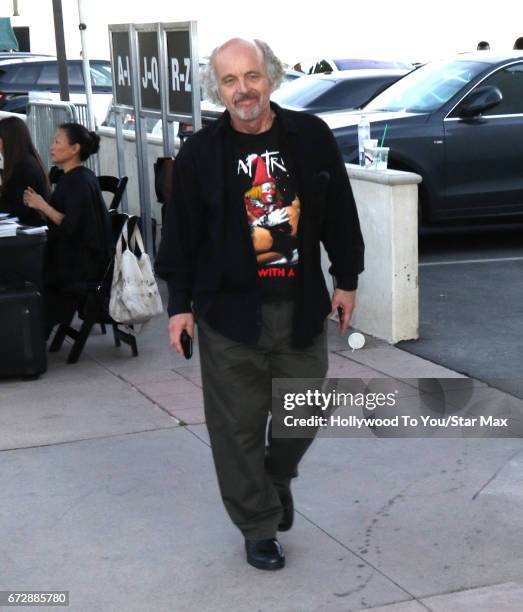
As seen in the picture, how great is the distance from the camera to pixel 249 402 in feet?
13.8

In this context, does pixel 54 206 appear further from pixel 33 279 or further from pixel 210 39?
pixel 210 39

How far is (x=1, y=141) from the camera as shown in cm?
803

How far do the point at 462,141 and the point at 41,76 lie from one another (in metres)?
12.4

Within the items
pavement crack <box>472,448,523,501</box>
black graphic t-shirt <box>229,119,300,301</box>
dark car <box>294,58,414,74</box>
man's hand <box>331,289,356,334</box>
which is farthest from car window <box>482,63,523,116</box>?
dark car <box>294,58,414,74</box>

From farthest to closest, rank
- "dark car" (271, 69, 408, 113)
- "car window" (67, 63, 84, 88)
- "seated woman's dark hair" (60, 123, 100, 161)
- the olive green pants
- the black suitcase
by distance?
1. "car window" (67, 63, 84, 88)
2. "dark car" (271, 69, 408, 113)
3. "seated woman's dark hair" (60, 123, 100, 161)
4. the black suitcase
5. the olive green pants

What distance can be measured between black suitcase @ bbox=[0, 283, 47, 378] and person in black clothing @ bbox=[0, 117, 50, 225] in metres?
1.11

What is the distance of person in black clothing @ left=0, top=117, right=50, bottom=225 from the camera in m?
7.93

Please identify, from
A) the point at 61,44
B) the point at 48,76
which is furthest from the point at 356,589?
the point at 48,76

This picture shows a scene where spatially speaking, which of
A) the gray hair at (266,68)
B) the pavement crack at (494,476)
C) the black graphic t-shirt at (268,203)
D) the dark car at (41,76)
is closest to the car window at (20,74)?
the dark car at (41,76)

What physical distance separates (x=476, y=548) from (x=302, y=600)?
73 centimetres

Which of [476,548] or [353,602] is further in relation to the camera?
[476,548]

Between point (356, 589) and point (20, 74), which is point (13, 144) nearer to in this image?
point (356, 589)

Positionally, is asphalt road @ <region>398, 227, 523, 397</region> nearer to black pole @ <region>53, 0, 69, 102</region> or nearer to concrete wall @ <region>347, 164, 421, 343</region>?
concrete wall @ <region>347, 164, 421, 343</region>

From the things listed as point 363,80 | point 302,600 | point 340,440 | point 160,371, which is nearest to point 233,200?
point 302,600
